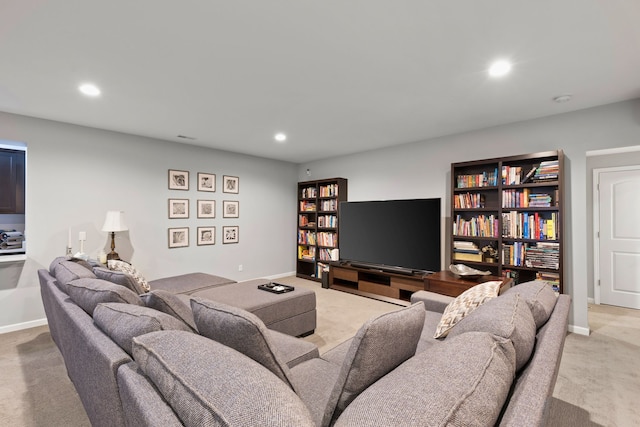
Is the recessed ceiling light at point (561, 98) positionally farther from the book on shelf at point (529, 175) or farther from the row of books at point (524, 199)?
the row of books at point (524, 199)

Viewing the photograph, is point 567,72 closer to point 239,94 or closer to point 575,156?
point 575,156

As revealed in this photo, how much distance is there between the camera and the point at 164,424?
74 centimetres

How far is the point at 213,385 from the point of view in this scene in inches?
29.8

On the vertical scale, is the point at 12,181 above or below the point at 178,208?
above

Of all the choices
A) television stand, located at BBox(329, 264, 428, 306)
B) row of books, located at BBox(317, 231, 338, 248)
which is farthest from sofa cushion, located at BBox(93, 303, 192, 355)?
row of books, located at BBox(317, 231, 338, 248)

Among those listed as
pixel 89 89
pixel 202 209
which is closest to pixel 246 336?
pixel 89 89

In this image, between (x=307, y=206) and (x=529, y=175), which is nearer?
(x=529, y=175)

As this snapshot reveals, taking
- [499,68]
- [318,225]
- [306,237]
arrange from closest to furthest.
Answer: [499,68], [318,225], [306,237]

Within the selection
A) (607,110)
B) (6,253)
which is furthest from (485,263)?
(6,253)

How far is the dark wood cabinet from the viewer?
368 cm

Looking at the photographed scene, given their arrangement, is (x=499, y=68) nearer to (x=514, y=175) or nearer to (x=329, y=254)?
(x=514, y=175)

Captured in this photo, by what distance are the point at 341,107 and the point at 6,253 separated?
4.29 meters

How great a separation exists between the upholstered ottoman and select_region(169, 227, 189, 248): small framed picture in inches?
70.7

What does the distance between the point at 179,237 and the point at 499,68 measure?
4588 mm
